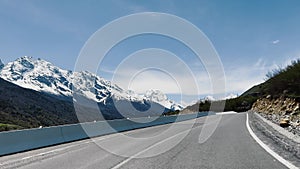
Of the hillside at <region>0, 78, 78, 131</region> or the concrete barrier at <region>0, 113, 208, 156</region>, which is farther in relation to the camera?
the hillside at <region>0, 78, 78, 131</region>

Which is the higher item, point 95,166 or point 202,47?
point 202,47

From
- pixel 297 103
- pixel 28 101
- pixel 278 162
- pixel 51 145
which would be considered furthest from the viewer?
pixel 28 101

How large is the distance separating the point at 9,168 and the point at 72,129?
30.8ft

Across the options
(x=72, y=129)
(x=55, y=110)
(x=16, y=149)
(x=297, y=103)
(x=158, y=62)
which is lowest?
(x=16, y=149)

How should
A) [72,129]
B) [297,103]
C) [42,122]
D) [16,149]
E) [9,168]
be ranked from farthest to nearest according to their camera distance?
[42,122], [297,103], [72,129], [16,149], [9,168]

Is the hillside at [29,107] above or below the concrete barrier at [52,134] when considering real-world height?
above

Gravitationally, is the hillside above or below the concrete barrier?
above

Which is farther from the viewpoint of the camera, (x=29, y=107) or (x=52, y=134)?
(x=29, y=107)

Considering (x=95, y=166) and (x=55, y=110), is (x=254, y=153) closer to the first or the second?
(x=95, y=166)

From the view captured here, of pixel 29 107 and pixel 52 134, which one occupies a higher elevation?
pixel 29 107

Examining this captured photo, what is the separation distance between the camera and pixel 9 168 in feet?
30.5

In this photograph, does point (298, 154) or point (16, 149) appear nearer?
point (298, 154)

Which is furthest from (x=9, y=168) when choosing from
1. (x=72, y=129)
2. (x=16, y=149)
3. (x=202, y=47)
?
(x=202, y=47)

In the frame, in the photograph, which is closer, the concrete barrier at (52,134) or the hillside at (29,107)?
the concrete barrier at (52,134)
